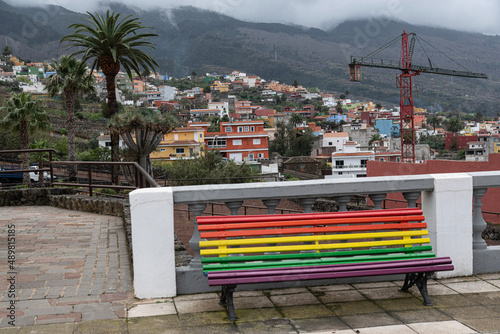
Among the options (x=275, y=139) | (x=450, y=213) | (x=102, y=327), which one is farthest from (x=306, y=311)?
(x=275, y=139)

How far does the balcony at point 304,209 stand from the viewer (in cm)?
430

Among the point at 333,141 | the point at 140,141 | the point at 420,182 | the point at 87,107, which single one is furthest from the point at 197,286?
the point at 87,107

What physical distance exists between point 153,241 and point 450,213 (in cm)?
270

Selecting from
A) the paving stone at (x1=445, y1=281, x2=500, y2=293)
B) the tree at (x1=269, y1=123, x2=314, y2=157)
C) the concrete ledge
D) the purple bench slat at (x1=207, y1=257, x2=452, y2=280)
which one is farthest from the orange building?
the purple bench slat at (x1=207, y1=257, x2=452, y2=280)

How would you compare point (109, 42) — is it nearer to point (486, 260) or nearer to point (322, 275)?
point (486, 260)

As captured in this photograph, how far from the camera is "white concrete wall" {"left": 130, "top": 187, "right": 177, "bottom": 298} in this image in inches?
168

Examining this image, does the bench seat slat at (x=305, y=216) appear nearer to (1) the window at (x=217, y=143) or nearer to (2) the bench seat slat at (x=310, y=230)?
(2) the bench seat slat at (x=310, y=230)

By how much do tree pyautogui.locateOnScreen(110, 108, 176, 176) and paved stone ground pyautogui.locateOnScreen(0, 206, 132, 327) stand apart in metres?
14.9

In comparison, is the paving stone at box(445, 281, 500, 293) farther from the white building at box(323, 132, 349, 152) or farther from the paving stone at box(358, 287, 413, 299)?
the white building at box(323, 132, 349, 152)

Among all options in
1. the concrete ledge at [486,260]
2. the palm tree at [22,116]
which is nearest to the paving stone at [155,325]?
the concrete ledge at [486,260]

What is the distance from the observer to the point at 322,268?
393cm

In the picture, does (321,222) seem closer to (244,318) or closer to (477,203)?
(244,318)

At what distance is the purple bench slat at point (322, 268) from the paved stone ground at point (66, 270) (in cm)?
94

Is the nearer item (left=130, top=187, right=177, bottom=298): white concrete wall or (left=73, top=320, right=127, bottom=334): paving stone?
(left=73, top=320, right=127, bottom=334): paving stone
